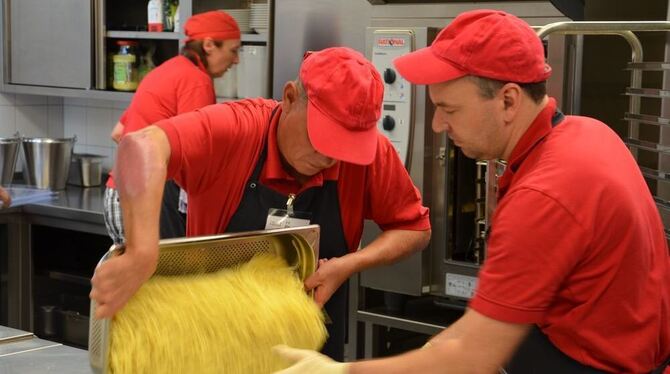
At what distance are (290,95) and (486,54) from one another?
531 millimetres

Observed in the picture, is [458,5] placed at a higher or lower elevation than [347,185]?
higher

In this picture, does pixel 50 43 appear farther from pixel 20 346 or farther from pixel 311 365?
pixel 311 365

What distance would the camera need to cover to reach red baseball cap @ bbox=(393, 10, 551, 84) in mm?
1520

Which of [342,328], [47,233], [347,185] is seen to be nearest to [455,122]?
[347,185]

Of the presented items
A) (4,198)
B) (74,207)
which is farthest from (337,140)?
(74,207)

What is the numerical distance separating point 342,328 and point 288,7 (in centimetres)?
166

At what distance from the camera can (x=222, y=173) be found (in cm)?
199

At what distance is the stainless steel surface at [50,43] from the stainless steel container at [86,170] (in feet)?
1.18

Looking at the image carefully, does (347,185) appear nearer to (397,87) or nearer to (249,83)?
(397,87)

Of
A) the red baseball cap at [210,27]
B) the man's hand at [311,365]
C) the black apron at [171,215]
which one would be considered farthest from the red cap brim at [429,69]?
the red baseball cap at [210,27]

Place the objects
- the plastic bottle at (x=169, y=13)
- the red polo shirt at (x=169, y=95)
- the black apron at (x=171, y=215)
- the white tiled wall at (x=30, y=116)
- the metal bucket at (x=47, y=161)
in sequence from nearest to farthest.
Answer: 1. the black apron at (x=171, y=215)
2. the red polo shirt at (x=169, y=95)
3. the plastic bottle at (x=169, y=13)
4. the metal bucket at (x=47, y=161)
5. the white tiled wall at (x=30, y=116)

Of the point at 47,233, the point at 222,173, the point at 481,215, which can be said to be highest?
the point at 222,173

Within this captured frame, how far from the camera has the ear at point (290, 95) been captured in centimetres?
194

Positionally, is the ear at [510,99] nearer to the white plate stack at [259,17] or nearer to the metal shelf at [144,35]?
the white plate stack at [259,17]
